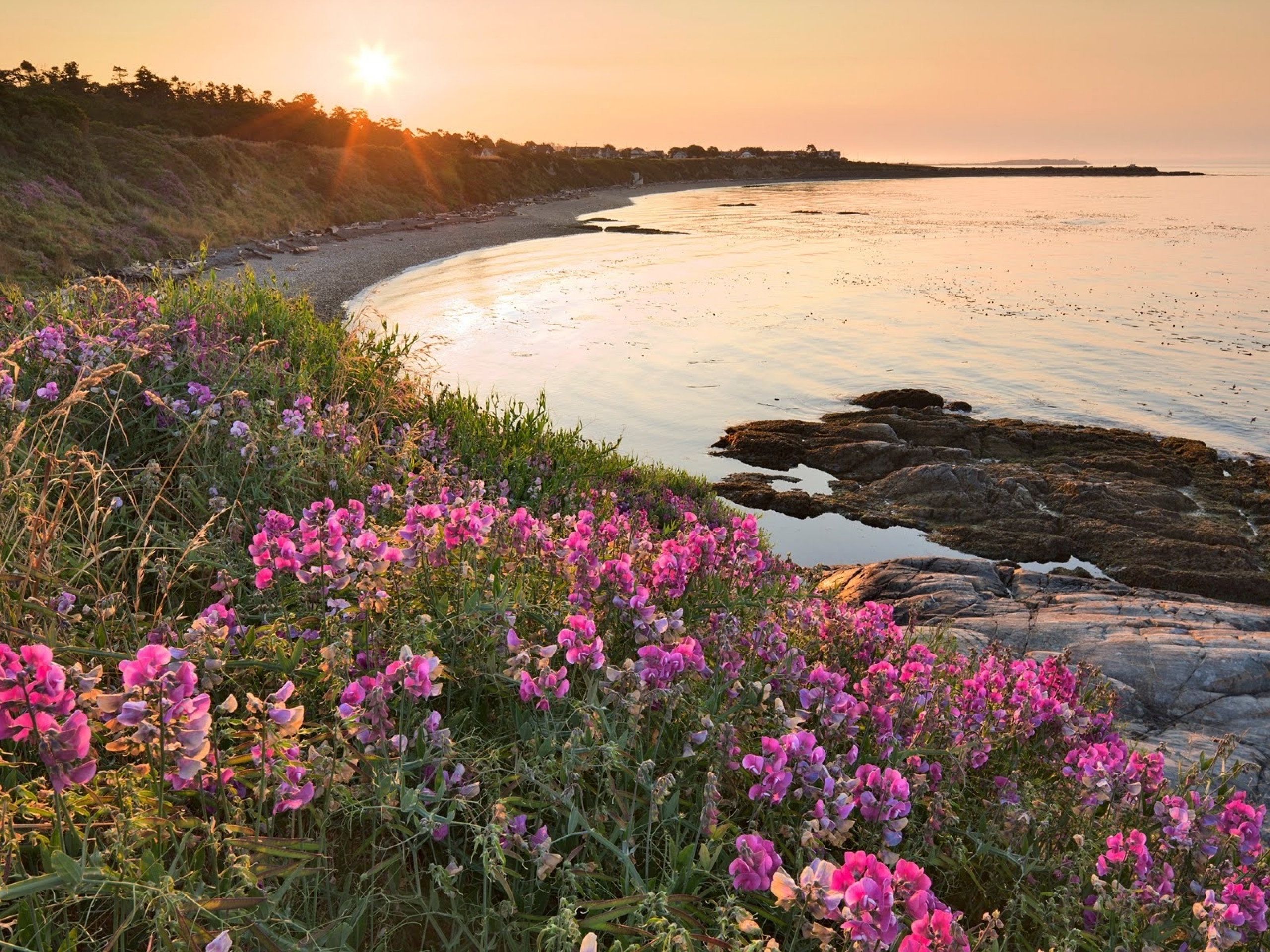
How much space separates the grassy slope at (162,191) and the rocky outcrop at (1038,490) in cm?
2156

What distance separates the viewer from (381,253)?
38.4 metres

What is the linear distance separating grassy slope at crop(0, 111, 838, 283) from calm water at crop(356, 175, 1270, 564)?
934 centimetres

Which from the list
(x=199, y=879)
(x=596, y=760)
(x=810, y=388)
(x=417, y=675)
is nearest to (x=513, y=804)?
(x=596, y=760)

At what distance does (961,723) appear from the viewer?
3.67 metres

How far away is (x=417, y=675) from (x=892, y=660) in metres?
2.74

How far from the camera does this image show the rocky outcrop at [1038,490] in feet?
37.8

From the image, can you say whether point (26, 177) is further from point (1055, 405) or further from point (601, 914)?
point (601, 914)

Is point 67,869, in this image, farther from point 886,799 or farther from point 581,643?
point 886,799

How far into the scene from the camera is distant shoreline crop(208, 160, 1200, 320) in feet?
93.6

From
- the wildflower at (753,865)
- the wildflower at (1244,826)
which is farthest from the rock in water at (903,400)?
the wildflower at (753,865)

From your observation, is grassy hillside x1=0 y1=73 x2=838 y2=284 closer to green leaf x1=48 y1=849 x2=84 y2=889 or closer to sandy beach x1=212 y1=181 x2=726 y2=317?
sandy beach x1=212 y1=181 x2=726 y2=317

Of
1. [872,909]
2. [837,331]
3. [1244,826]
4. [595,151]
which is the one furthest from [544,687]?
[595,151]

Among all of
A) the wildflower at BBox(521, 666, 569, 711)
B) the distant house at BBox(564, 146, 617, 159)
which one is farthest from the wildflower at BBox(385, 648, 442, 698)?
the distant house at BBox(564, 146, 617, 159)

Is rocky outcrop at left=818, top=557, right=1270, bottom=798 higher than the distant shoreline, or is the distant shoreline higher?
the distant shoreline
